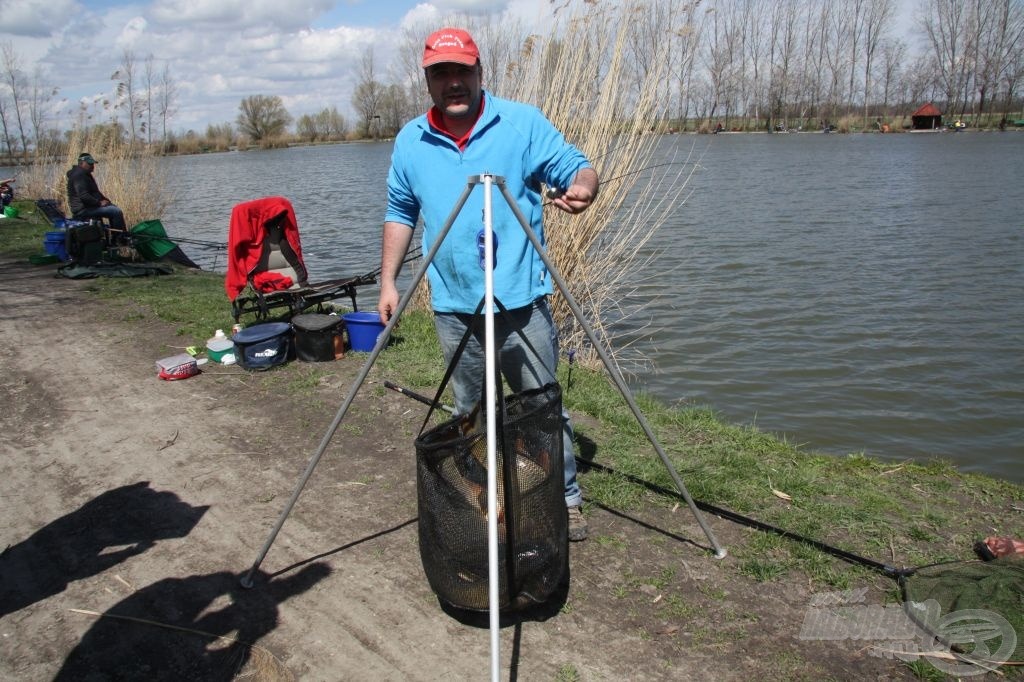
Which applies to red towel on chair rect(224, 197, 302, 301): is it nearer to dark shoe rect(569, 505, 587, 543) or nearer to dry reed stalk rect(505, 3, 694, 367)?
dry reed stalk rect(505, 3, 694, 367)

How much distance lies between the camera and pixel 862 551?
137 inches

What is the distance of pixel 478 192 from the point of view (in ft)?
9.74

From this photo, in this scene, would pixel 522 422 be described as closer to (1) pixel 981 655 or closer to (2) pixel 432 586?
(2) pixel 432 586

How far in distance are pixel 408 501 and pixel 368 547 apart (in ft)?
1.56

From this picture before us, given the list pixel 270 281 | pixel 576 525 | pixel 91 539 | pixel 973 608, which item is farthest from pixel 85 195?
pixel 973 608

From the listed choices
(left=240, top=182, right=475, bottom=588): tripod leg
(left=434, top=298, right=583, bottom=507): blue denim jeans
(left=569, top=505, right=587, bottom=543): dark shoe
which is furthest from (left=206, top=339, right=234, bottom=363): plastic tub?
(left=569, top=505, right=587, bottom=543): dark shoe

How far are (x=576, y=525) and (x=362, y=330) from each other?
3.58 m

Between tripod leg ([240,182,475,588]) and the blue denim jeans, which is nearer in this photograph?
tripod leg ([240,182,475,588])

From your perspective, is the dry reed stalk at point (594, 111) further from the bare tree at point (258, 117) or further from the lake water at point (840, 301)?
the bare tree at point (258, 117)

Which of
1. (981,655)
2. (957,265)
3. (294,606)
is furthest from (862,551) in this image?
(957,265)

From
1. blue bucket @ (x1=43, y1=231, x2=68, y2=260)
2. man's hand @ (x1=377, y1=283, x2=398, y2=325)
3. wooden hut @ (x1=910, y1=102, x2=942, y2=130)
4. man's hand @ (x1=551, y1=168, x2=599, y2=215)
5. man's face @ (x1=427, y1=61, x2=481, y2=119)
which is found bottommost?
blue bucket @ (x1=43, y1=231, x2=68, y2=260)

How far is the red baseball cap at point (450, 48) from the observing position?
282 cm

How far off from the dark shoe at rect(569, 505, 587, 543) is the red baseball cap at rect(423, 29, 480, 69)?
2.04m

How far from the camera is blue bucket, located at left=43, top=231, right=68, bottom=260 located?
38.6 feet
